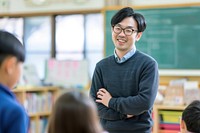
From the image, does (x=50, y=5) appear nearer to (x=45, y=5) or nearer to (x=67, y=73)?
(x=45, y=5)

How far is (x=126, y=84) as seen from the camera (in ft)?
7.81

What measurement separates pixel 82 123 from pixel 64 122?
0.06 meters

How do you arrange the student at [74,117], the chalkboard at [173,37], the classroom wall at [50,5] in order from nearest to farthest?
the student at [74,117]
the chalkboard at [173,37]
the classroom wall at [50,5]

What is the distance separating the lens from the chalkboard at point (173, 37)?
4.59 metres

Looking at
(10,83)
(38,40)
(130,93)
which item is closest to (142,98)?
(130,93)

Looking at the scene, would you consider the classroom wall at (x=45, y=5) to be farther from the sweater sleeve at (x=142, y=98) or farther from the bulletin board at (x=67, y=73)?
the sweater sleeve at (x=142, y=98)

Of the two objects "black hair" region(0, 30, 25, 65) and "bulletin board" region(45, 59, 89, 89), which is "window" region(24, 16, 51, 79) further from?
"black hair" region(0, 30, 25, 65)

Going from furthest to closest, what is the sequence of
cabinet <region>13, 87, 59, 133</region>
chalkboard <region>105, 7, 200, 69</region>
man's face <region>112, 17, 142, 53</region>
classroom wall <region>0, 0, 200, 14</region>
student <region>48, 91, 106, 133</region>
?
cabinet <region>13, 87, 59, 133</region>, classroom wall <region>0, 0, 200, 14</region>, chalkboard <region>105, 7, 200, 69</region>, man's face <region>112, 17, 142, 53</region>, student <region>48, 91, 106, 133</region>

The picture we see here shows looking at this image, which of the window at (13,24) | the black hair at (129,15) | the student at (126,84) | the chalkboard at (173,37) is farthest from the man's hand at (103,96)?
the window at (13,24)

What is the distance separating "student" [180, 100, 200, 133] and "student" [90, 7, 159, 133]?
303 mm

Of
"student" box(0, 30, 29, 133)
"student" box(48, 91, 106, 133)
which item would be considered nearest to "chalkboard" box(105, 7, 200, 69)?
"student" box(0, 30, 29, 133)

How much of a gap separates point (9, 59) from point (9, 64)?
0.02m

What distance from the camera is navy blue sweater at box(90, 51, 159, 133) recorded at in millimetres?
2307

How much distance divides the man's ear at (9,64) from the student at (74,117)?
36cm
